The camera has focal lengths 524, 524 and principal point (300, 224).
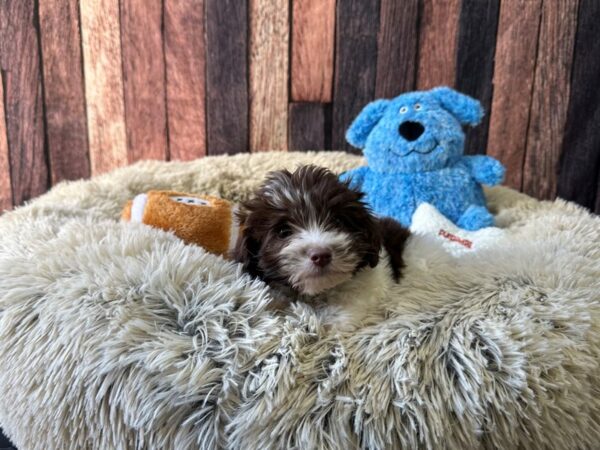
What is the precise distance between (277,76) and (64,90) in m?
1.05

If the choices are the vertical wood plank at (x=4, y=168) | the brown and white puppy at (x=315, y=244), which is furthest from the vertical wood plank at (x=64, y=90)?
the brown and white puppy at (x=315, y=244)

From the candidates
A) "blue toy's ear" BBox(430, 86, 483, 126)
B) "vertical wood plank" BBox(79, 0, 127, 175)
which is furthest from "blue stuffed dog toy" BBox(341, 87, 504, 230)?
"vertical wood plank" BBox(79, 0, 127, 175)

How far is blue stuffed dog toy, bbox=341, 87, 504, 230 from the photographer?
2.11 m

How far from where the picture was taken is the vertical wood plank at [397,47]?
7.88 feet

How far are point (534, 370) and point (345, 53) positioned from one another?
179cm

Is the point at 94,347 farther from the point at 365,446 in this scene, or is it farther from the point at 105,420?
the point at 365,446

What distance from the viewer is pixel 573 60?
2352 millimetres

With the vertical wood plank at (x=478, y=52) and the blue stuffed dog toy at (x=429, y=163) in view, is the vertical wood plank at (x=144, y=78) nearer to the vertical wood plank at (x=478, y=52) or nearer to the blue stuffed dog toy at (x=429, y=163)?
the blue stuffed dog toy at (x=429, y=163)

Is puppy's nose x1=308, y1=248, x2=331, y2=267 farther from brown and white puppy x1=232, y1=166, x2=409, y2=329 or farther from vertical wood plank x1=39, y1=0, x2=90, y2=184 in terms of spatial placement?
vertical wood plank x1=39, y1=0, x2=90, y2=184

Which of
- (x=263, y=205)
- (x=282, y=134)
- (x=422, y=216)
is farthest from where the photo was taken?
(x=282, y=134)

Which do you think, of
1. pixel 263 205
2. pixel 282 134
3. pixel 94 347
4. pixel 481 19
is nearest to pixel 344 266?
pixel 263 205

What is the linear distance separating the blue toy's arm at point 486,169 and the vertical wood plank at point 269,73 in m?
0.94

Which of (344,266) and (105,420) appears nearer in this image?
(105,420)

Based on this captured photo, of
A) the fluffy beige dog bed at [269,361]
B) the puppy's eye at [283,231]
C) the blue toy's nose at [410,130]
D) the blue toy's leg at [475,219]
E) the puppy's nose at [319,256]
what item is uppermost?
the blue toy's nose at [410,130]
